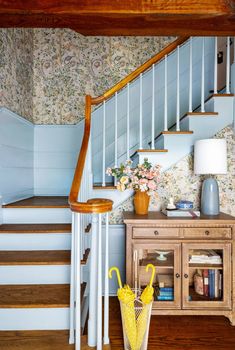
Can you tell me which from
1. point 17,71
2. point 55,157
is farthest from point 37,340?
point 17,71

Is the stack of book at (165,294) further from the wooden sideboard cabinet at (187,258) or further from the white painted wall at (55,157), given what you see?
the white painted wall at (55,157)

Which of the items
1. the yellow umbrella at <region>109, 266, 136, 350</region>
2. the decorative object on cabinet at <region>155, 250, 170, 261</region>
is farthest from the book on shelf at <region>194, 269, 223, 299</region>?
the yellow umbrella at <region>109, 266, 136, 350</region>

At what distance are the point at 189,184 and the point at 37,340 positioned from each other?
1867 mm

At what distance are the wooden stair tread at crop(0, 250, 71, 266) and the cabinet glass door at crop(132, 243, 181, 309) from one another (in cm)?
62

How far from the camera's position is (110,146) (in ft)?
11.5

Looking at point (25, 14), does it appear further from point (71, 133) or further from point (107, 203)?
point (71, 133)

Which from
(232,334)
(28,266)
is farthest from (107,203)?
(232,334)

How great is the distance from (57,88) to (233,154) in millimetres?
2431

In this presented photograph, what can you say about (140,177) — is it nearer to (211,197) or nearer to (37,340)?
(211,197)

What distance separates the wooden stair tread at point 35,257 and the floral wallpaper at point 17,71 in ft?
4.64

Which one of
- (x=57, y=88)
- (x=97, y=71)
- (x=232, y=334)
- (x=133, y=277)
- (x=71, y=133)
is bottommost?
(x=232, y=334)

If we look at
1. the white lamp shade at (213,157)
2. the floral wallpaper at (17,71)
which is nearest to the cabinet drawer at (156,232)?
the white lamp shade at (213,157)

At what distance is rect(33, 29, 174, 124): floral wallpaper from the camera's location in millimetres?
3566

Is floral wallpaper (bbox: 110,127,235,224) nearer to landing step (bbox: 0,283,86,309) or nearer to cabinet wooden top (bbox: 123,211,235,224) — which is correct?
cabinet wooden top (bbox: 123,211,235,224)
